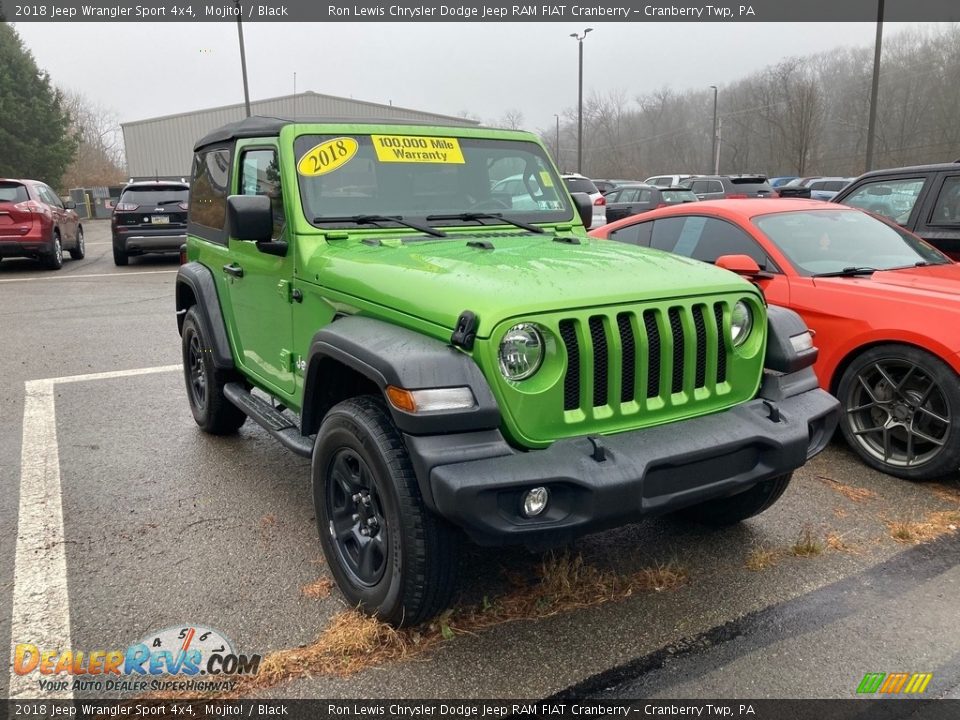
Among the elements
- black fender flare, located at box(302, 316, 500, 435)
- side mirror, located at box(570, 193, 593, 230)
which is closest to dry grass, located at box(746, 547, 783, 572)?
black fender flare, located at box(302, 316, 500, 435)

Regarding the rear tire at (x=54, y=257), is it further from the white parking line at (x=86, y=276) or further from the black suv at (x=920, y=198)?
the black suv at (x=920, y=198)

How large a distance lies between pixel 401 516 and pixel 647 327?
113cm

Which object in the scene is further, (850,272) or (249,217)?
(850,272)

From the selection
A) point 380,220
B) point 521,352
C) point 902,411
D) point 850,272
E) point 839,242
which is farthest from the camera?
point 839,242

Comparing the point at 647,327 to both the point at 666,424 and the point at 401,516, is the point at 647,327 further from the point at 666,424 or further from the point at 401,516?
the point at 401,516

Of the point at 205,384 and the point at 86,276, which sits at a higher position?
the point at 205,384

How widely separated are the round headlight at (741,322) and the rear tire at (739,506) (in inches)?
27.2

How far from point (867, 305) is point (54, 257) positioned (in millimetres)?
14403

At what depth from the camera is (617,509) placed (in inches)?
94.7

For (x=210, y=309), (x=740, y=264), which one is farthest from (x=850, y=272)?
(x=210, y=309)

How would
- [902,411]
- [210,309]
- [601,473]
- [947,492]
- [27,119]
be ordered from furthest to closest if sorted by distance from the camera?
[27,119]
[210,309]
[902,411]
[947,492]
[601,473]

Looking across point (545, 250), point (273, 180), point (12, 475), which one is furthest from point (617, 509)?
point (12, 475)

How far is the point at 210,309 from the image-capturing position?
4.59 m

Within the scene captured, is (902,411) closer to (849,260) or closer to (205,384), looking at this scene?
(849,260)
